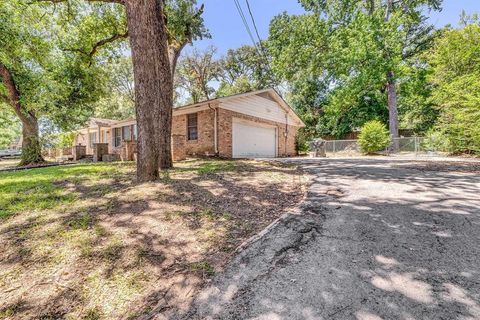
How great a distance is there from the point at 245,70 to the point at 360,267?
1159 inches

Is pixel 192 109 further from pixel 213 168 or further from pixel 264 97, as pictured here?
pixel 213 168

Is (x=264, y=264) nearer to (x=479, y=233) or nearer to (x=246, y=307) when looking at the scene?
(x=246, y=307)

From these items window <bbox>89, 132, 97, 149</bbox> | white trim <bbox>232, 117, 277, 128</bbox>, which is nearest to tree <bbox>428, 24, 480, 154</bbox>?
white trim <bbox>232, 117, 277, 128</bbox>

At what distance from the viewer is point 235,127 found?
12883mm

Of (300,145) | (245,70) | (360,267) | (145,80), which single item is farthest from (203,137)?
(245,70)

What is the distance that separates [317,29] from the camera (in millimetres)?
18984

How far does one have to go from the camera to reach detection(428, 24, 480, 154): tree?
9.48 meters

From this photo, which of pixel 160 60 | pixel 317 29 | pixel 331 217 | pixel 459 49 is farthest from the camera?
pixel 317 29

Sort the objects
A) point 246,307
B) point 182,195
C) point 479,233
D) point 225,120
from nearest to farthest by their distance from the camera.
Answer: point 246,307, point 479,233, point 182,195, point 225,120

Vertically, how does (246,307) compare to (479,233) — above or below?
below

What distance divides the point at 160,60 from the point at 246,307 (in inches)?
253

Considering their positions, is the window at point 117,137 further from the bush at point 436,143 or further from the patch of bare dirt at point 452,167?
the bush at point 436,143

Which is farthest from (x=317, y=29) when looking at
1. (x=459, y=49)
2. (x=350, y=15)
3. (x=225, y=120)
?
(x=225, y=120)

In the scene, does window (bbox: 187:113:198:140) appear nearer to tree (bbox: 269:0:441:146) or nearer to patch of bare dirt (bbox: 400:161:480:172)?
patch of bare dirt (bbox: 400:161:480:172)
